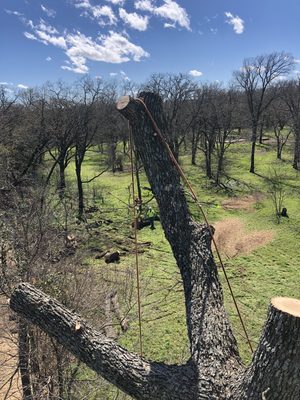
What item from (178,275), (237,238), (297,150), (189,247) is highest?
(189,247)

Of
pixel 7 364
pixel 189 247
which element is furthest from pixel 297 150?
pixel 189 247

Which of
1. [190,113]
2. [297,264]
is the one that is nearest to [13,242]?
[297,264]

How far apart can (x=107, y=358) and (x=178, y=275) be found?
1235 cm

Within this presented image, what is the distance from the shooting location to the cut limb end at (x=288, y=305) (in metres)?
2.64

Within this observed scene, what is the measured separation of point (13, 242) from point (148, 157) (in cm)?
697

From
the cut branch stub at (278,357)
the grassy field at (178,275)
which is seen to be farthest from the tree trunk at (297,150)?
the cut branch stub at (278,357)

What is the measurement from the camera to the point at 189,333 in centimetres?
393

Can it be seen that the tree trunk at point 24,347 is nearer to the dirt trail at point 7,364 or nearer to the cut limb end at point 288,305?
the dirt trail at point 7,364

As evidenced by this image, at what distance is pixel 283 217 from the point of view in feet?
72.3

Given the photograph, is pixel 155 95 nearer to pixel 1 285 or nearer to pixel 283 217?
pixel 1 285

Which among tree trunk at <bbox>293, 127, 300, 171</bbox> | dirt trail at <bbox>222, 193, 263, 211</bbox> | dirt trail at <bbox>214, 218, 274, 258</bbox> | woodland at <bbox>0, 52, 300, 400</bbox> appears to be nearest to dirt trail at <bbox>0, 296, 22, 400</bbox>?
woodland at <bbox>0, 52, 300, 400</bbox>

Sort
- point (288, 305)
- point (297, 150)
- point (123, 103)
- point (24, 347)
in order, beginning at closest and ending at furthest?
point (288, 305) < point (123, 103) < point (24, 347) < point (297, 150)

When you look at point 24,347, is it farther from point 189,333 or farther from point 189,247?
point 189,247

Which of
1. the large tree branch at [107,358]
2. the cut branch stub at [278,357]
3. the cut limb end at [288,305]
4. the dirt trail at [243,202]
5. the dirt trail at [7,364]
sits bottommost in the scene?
the dirt trail at [7,364]
